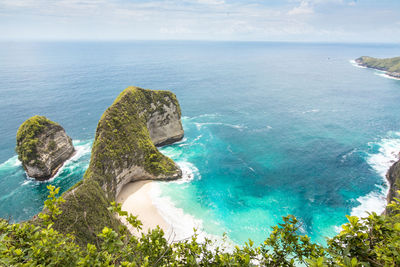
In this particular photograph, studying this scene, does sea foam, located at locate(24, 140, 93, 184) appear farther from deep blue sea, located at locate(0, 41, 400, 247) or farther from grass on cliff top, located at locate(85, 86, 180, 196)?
grass on cliff top, located at locate(85, 86, 180, 196)

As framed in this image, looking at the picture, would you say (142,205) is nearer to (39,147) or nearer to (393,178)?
(39,147)

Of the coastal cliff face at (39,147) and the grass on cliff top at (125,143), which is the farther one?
the coastal cliff face at (39,147)

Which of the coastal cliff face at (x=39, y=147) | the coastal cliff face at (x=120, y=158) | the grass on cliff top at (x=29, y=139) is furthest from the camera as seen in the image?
the coastal cliff face at (x=39, y=147)

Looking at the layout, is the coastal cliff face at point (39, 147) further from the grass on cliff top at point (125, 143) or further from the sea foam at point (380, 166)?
the sea foam at point (380, 166)

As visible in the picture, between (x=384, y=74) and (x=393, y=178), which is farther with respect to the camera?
(x=384, y=74)

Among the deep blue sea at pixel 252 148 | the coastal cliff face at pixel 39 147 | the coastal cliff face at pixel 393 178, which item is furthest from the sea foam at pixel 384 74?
the coastal cliff face at pixel 39 147

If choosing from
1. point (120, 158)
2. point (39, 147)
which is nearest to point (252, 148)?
point (120, 158)
